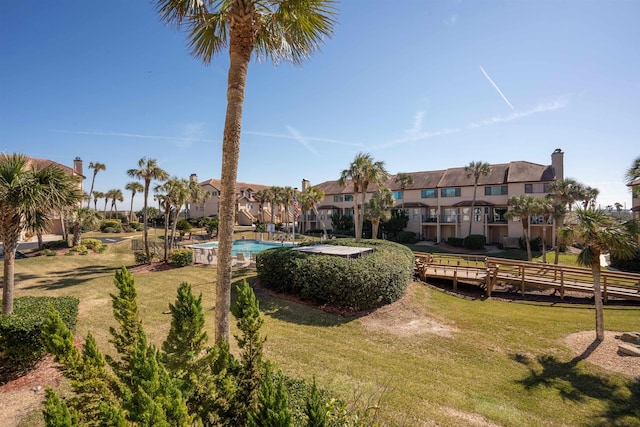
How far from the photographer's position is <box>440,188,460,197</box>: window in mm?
44781

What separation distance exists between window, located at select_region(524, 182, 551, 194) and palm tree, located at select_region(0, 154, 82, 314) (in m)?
46.8

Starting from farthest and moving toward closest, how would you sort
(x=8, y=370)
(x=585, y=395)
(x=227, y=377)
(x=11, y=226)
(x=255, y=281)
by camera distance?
(x=255, y=281)
(x=11, y=226)
(x=585, y=395)
(x=8, y=370)
(x=227, y=377)

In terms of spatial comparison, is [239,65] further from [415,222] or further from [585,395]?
[415,222]

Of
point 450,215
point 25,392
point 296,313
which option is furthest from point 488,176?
point 25,392

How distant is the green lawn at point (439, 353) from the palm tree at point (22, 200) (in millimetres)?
3530

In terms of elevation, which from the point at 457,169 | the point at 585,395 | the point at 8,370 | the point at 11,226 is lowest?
the point at 585,395

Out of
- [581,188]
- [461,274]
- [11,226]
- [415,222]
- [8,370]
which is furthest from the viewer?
[415,222]

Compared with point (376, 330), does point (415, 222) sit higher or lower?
higher

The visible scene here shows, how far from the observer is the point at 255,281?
1858 centimetres

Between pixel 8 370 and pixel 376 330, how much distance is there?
1170cm

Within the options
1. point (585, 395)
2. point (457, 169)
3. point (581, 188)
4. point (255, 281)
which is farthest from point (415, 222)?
point (585, 395)

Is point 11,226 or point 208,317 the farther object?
point 208,317

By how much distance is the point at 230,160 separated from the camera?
6.61 metres

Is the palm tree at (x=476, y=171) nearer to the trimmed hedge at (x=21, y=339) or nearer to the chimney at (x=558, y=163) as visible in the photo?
the chimney at (x=558, y=163)
